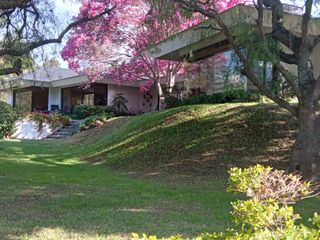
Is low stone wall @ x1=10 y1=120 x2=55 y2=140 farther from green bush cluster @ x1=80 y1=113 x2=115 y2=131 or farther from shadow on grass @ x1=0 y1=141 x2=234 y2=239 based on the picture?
shadow on grass @ x1=0 y1=141 x2=234 y2=239

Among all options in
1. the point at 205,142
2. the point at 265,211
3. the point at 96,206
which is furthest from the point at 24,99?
the point at 265,211

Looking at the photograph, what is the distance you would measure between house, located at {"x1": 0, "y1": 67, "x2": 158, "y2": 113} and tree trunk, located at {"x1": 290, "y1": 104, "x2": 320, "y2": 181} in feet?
69.6

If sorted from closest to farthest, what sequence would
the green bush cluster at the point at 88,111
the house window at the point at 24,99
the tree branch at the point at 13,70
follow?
the tree branch at the point at 13,70 → the green bush cluster at the point at 88,111 → the house window at the point at 24,99

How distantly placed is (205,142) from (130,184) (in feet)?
13.2

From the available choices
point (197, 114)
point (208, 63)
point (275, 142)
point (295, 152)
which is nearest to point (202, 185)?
point (295, 152)

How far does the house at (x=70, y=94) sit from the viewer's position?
3127 centimetres

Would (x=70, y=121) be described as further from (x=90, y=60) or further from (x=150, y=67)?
(x=150, y=67)

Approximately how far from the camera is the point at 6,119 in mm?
24875

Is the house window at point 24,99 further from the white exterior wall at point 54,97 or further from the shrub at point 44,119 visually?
the shrub at point 44,119

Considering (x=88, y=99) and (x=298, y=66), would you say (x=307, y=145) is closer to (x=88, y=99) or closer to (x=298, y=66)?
(x=298, y=66)

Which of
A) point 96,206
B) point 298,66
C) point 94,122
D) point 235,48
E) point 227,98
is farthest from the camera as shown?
point 94,122

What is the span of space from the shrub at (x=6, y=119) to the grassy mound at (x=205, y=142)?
399 inches

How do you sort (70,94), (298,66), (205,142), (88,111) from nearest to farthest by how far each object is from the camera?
(298,66)
(205,142)
(88,111)
(70,94)

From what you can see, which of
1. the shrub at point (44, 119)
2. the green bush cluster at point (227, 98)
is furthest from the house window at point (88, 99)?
the green bush cluster at point (227, 98)
